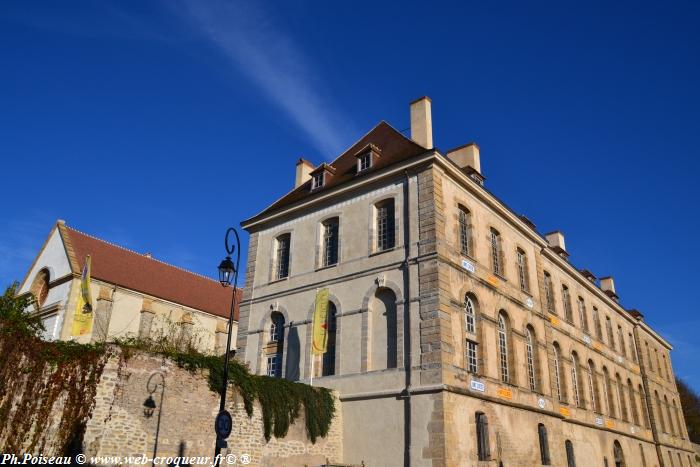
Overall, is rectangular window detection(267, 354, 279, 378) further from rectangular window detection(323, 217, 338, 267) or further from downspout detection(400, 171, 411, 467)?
downspout detection(400, 171, 411, 467)

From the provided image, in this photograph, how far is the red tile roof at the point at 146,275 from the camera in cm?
3146

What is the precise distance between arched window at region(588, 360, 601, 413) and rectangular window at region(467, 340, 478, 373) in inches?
461

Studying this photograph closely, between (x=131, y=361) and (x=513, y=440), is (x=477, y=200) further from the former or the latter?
(x=131, y=361)

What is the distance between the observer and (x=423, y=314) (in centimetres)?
1845

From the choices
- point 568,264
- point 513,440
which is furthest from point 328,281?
point 568,264

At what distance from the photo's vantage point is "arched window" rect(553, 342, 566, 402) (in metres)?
25.0

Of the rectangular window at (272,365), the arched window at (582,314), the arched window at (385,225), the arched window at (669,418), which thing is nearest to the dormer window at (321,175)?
the arched window at (385,225)

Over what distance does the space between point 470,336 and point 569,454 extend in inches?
334

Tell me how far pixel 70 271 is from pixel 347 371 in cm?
1723

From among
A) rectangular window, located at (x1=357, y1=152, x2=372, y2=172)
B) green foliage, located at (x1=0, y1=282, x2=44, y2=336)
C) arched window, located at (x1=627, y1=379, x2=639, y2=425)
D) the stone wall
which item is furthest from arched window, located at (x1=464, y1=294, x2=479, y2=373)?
arched window, located at (x1=627, y1=379, x2=639, y2=425)

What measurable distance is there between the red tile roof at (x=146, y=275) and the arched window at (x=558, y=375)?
20164mm

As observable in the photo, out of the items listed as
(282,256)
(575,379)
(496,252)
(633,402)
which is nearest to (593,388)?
(575,379)

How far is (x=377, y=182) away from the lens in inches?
859

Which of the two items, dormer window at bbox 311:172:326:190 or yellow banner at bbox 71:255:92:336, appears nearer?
dormer window at bbox 311:172:326:190
